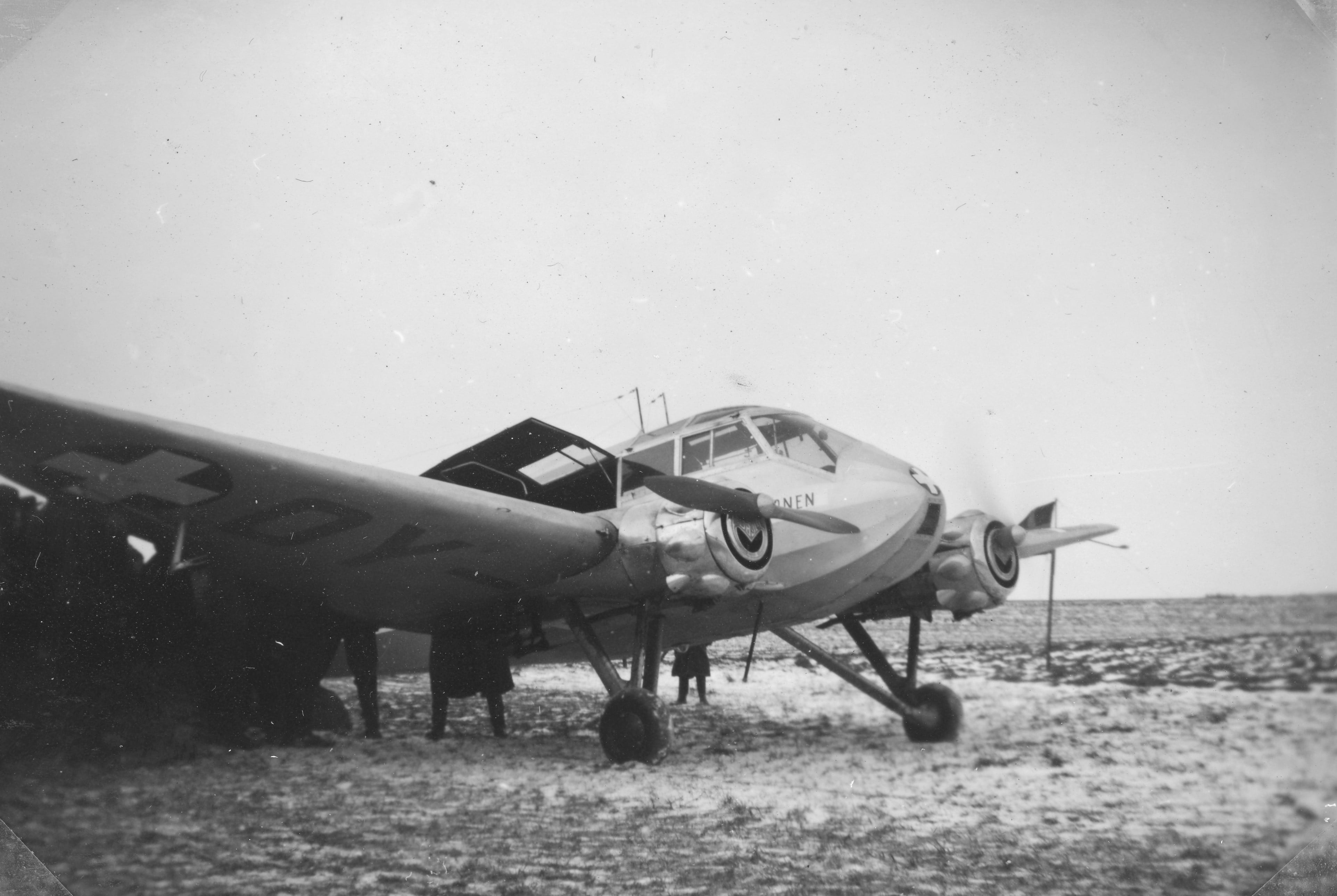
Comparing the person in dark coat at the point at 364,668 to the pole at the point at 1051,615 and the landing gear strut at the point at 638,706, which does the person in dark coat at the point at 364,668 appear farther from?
the pole at the point at 1051,615

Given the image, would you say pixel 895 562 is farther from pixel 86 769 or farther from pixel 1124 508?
pixel 86 769

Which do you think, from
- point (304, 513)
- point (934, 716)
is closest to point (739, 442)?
point (934, 716)

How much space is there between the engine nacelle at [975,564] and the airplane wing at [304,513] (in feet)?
6.47

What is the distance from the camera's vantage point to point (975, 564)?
4496mm

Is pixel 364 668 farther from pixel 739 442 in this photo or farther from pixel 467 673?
pixel 739 442

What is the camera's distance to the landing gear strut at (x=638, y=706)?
13.5 feet

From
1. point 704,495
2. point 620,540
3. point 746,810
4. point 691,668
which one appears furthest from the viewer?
point 691,668

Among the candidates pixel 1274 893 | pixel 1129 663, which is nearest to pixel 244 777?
pixel 1129 663

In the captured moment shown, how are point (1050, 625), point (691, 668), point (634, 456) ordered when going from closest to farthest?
1. point (1050, 625)
2. point (634, 456)
3. point (691, 668)

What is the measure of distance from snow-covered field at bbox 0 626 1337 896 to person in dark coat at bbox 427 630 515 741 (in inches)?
4.3

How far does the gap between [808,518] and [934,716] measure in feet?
4.23

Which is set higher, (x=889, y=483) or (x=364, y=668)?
(x=889, y=483)

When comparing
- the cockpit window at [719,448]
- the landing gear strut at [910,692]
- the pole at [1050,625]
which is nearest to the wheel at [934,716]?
the landing gear strut at [910,692]

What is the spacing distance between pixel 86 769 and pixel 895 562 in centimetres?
420
